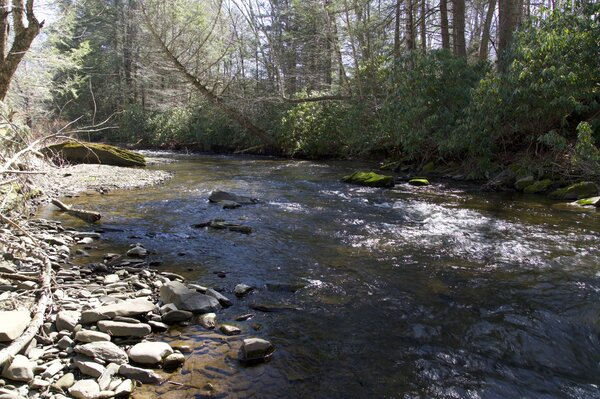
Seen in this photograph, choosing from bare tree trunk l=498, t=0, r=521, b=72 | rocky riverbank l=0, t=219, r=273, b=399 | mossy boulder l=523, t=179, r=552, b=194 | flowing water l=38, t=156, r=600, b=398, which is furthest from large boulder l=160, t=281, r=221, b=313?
bare tree trunk l=498, t=0, r=521, b=72

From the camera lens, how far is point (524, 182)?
Result: 1123 centimetres

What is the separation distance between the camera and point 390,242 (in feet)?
22.1

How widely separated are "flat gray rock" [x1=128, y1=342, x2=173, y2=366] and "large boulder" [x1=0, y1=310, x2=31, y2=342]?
81cm

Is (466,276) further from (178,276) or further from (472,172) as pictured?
(472,172)

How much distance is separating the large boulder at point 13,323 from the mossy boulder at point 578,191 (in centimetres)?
1054

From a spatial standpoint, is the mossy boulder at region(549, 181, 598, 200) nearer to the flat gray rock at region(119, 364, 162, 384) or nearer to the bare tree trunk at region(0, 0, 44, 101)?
the flat gray rock at region(119, 364, 162, 384)

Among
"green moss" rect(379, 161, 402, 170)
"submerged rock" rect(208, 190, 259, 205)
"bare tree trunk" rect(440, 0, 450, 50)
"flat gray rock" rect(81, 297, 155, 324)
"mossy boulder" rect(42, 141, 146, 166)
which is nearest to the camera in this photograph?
"flat gray rock" rect(81, 297, 155, 324)

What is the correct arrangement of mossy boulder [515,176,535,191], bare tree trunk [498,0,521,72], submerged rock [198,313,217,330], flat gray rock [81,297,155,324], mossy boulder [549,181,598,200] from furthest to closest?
bare tree trunk [498,0,521,72] < mossy boulder [515,176,535,191] < mossy boulder [549,181,598,200] < submerged rock [198,313,217,330] < flat gray rock [81,297,155,324]

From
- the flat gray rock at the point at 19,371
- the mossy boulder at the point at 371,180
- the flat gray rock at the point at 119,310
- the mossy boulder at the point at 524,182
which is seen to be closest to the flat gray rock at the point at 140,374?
the flat gray rock at the point at 19,371

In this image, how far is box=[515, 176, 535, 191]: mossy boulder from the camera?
11195 millimetres

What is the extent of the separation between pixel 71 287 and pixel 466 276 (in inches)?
171

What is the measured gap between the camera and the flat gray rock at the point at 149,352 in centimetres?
326

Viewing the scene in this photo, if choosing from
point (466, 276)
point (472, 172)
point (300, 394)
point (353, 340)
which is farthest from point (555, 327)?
point (472, 172)

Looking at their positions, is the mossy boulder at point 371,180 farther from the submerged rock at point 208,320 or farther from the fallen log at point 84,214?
the submerged rock at point 208,320
